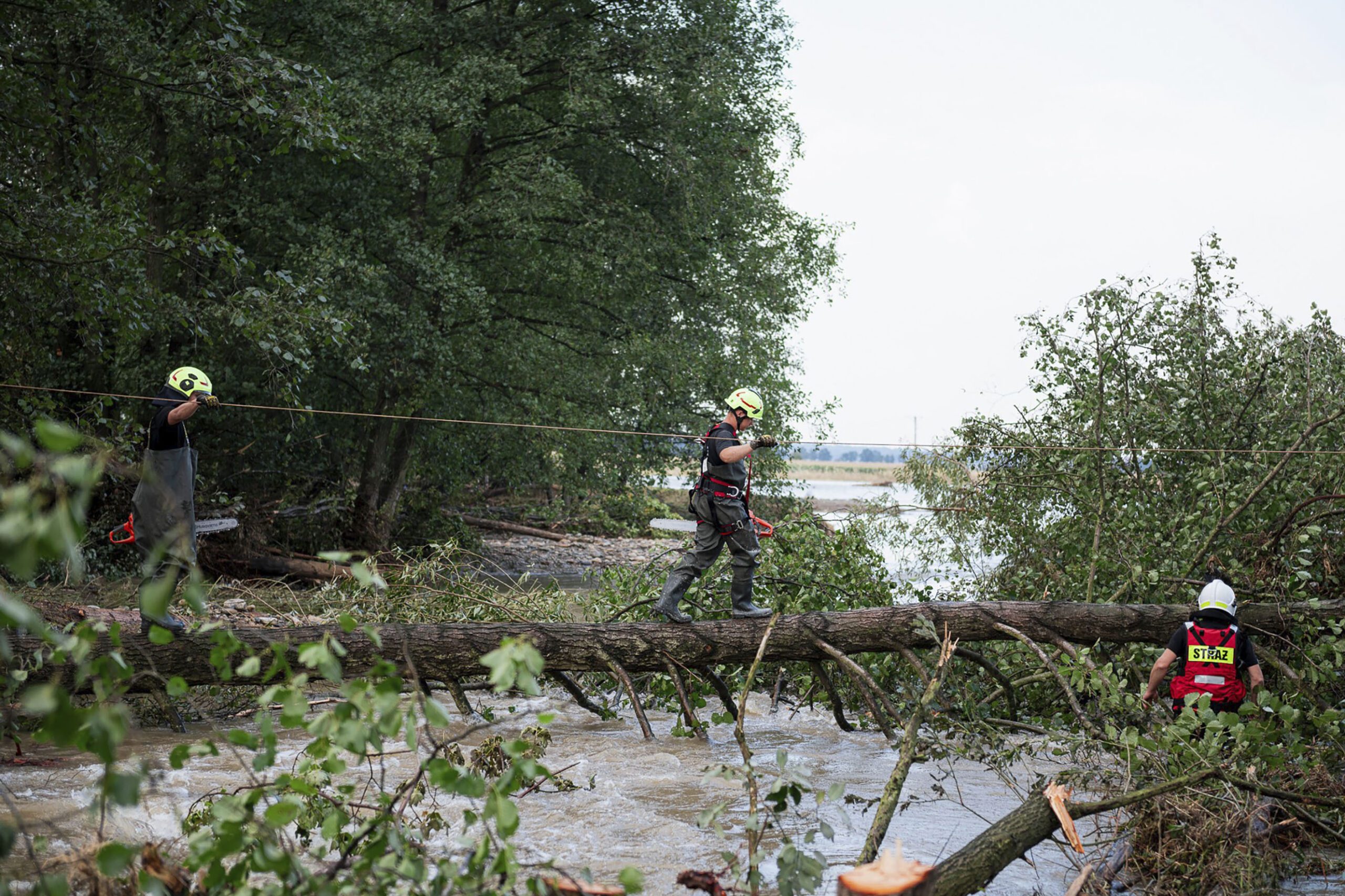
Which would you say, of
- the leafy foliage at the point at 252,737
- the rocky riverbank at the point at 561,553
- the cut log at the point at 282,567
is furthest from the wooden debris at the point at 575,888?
the rocky riverbank at the point at 561,553

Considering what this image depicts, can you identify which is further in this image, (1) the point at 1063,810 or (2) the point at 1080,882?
(1) the point at 1063,810

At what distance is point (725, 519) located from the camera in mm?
6199

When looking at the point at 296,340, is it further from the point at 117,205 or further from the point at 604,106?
the point at 604,106

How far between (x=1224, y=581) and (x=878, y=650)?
5.90 ft

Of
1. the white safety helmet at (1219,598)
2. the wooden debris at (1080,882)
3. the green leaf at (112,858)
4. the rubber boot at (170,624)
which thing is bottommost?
the wooden debris at (1080,882)

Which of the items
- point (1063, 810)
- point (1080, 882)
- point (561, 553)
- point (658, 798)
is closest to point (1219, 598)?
point (1063, 810)

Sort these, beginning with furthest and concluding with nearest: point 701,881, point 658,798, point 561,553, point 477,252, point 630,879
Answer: point 561,553, point 477,252, point 658,798, point 701,881, point 630,879

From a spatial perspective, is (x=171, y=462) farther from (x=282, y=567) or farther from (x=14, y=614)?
(x=282, y=567)

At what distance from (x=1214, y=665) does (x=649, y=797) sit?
2.97 meters

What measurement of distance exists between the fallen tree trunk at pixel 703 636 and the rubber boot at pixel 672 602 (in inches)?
5.5

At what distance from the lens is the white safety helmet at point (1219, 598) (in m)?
5.43

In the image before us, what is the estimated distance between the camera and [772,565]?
787cm

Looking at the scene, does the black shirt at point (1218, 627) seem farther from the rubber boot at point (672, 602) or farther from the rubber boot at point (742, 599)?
the rubber boot at point (672, 602)

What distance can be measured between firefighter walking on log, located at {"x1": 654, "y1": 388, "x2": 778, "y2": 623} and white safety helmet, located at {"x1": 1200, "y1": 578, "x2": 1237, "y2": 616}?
229 cm
